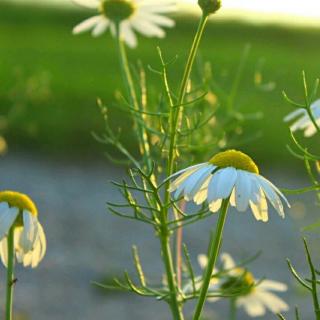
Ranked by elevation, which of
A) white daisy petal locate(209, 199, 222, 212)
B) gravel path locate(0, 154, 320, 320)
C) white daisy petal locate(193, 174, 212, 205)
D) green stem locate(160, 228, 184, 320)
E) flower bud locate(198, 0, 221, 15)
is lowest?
green stem locate(160, 228, 184, 320)

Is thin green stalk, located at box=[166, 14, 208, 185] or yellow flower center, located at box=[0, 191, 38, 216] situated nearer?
thin green stalk, located at box=[166, 14, 208, 185]

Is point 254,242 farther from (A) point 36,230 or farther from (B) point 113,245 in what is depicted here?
(A) point 36,230

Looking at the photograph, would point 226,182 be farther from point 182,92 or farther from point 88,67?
point 88,67

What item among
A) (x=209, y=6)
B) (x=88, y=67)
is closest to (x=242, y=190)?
(x=209, y=6)

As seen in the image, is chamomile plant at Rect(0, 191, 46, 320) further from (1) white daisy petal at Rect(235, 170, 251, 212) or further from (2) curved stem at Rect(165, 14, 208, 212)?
(1) white daisy petal at Rect(235, 170, 251, 212)

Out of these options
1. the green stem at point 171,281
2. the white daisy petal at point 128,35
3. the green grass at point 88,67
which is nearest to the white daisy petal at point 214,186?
the green stem at point 171,281

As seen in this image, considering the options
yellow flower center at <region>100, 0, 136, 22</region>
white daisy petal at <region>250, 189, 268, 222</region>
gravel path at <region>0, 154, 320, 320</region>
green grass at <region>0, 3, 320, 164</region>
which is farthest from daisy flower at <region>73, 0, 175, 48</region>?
gravel path at <region>0, 154, 320, 320</region>

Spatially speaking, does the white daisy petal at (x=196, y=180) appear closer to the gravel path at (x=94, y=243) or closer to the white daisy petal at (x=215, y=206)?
the white daisy petal at (x=215, y=206)
